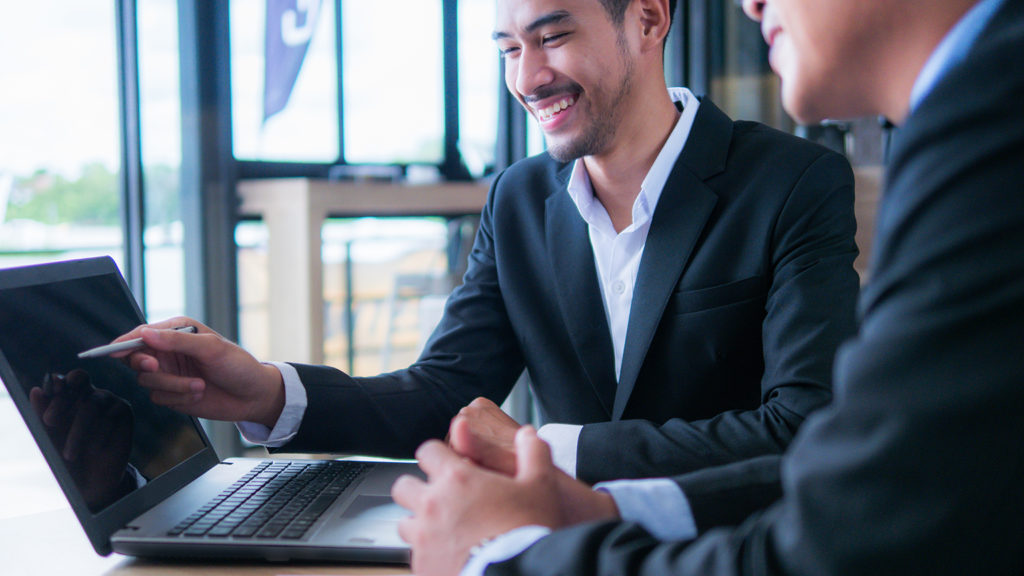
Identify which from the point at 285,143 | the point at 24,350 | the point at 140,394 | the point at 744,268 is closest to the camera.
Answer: the point at 24,350

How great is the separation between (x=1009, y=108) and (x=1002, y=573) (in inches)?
10.4

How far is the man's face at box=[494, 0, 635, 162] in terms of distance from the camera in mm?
1525

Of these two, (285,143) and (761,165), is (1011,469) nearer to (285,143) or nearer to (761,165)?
(761,165)

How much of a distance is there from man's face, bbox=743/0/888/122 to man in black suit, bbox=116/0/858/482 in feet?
1.58

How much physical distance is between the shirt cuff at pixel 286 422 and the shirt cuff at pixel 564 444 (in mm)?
358

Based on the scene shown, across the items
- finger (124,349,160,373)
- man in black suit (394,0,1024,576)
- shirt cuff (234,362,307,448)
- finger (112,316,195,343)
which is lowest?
shirt cuff (234,362,307,448)

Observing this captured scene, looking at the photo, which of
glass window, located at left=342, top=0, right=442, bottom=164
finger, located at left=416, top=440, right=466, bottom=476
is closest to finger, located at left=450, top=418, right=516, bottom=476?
finger, located at left=416, top=440, right=466, bottom=476

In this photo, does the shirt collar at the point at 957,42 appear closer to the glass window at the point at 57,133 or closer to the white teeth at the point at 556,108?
the white teeth at the point at 556,108

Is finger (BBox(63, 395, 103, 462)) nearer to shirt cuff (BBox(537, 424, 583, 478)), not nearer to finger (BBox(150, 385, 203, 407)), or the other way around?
finger (BBox(150, 385, 203, 407))

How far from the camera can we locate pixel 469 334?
5.04 ft

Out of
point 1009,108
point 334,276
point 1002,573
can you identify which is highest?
point 1009,108

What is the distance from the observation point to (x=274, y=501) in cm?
93

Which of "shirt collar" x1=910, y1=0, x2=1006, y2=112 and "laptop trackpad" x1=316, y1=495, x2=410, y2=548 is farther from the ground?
"shirt collar" x1=910, y1=0, x2=1006, y2=112

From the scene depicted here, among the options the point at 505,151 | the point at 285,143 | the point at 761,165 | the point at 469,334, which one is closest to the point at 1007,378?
the point at 761,165
